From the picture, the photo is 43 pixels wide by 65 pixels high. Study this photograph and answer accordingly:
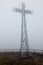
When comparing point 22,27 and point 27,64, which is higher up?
point 22,27

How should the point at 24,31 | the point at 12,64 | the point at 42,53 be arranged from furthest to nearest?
the point at 42,53 → the point at 24,31 → the point at 12,64

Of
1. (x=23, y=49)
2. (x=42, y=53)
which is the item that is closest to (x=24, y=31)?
(x=23, y=49)

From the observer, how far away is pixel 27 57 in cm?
2236

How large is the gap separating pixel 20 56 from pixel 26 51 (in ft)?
3.22

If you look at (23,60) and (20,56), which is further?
(20,56)

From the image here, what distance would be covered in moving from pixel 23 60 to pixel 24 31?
369 centimetres

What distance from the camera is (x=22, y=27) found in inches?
872

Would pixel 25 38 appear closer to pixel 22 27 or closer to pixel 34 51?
pixel 22 27

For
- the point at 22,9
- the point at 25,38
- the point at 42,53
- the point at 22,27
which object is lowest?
the point at 42,53

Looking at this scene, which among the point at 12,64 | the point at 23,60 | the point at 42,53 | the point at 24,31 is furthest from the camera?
the point at 42,53

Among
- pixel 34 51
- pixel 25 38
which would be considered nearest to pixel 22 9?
pixel 25 38

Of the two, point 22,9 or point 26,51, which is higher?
point 22,9

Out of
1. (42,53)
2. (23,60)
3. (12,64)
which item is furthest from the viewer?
(42,53)

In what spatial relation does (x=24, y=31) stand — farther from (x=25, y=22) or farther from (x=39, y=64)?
(x=39, y=64)
